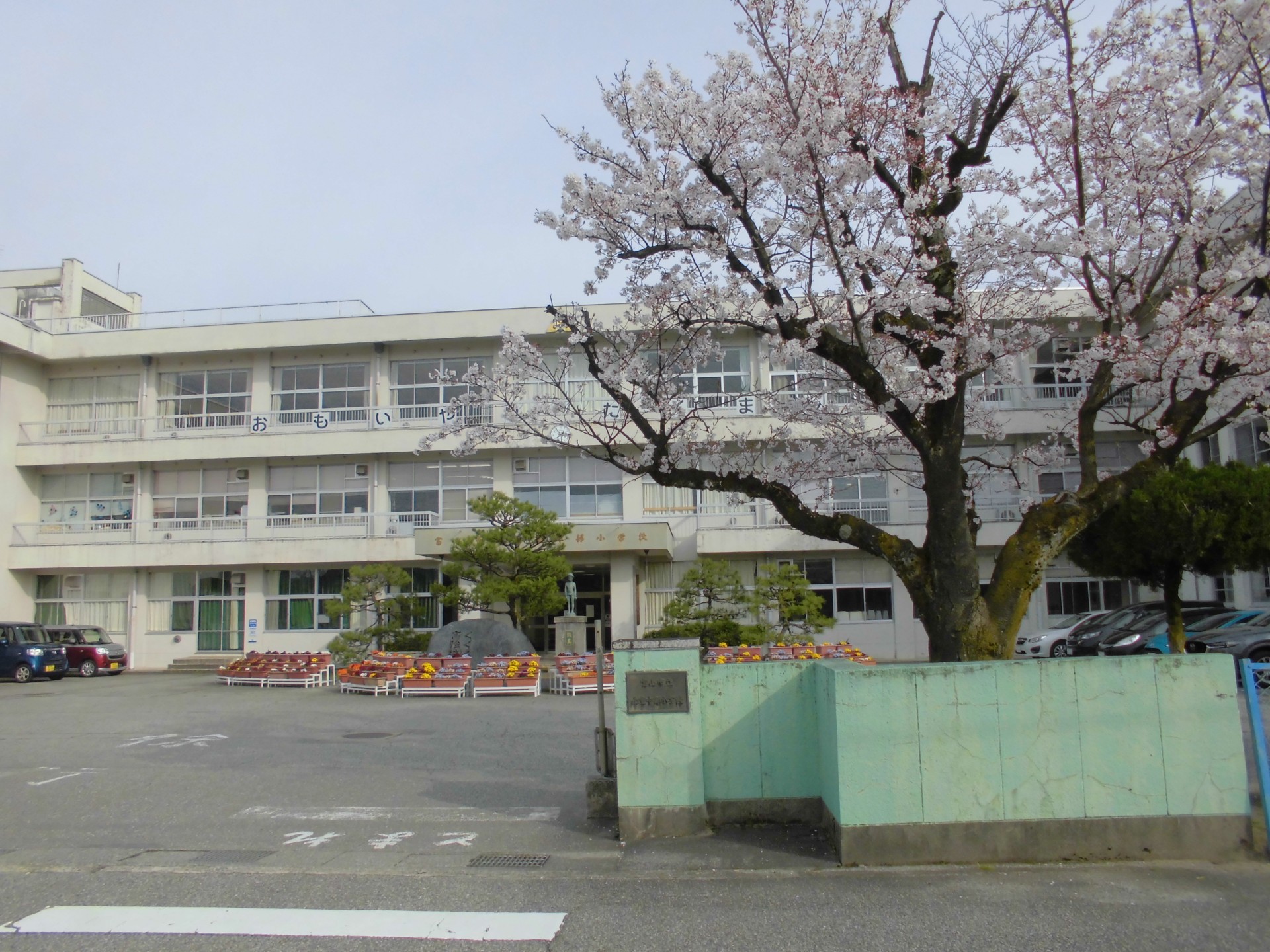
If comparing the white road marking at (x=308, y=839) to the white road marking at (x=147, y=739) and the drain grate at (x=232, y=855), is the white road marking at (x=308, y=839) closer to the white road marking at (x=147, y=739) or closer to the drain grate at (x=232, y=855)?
the drain grate at (x=232, y=855)

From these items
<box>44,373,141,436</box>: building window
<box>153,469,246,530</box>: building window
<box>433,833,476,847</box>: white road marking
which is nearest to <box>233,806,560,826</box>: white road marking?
<box>433,833,476,847</box>: white road marking

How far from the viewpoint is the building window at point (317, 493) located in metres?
31.2

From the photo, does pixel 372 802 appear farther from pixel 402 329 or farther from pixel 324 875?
pixel 402 329

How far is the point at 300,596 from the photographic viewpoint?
31156 mm

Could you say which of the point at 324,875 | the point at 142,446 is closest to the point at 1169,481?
the point at 324,875

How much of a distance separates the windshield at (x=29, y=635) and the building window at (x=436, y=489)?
1031 cm

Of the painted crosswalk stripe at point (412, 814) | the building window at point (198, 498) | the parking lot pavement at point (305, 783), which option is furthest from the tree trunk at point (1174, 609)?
the building window at point (198, 498)

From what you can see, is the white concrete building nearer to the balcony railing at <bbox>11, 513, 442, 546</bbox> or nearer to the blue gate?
the balcony railing at <bbox>11, 513, 442, 546</bbox>

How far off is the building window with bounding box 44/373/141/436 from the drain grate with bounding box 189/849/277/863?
2869cm

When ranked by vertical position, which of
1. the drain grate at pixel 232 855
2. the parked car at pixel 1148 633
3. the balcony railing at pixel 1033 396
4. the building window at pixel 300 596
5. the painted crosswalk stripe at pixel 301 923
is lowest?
the drain grate at pixel 232 855

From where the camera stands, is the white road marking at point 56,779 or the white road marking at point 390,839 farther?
the white road marking at point 56,779

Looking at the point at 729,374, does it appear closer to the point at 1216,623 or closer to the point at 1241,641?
the point at 1216,623

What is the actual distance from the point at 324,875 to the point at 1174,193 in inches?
337

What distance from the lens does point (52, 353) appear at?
32.4m
